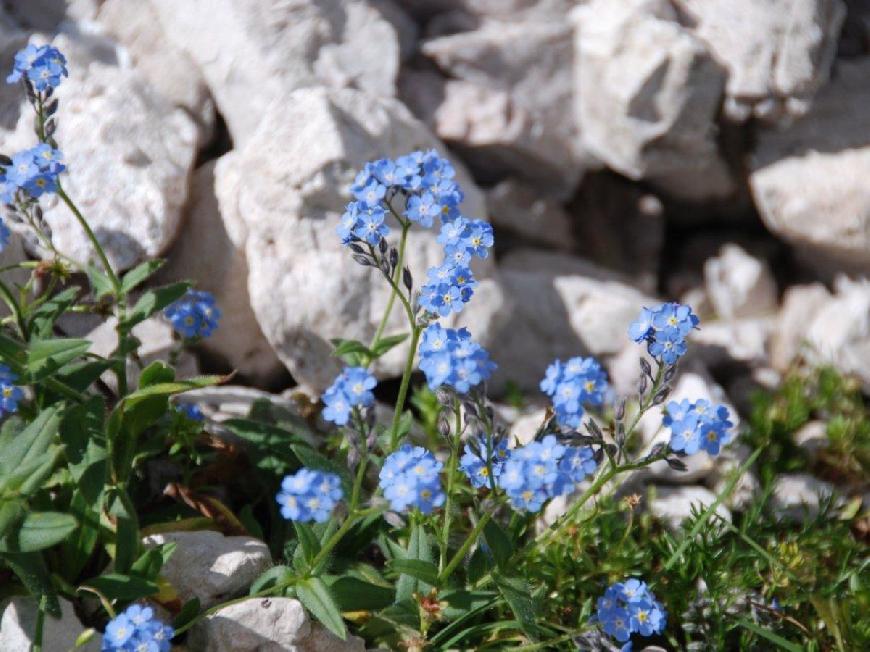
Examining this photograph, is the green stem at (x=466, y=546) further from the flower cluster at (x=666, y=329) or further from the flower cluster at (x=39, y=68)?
the flower cluster at (x=39, y=68)

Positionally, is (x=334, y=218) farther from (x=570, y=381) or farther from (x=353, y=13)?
(x=570, y=381)

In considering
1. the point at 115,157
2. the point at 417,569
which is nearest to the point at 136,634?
the point at 417,569

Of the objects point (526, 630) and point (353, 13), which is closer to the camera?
point (526, 630)

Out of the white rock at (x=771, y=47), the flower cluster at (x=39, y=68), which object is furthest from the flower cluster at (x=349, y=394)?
the white rock at (x=771, y=47)

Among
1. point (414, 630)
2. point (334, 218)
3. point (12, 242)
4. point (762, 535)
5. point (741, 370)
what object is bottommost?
point (741, 370)

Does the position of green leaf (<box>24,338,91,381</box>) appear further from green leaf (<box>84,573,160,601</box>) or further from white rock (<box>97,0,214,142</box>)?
white rock (<box>97,0,214,142</box>)

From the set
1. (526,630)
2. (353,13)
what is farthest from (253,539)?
(353,13)

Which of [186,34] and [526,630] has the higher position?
[186,34]
